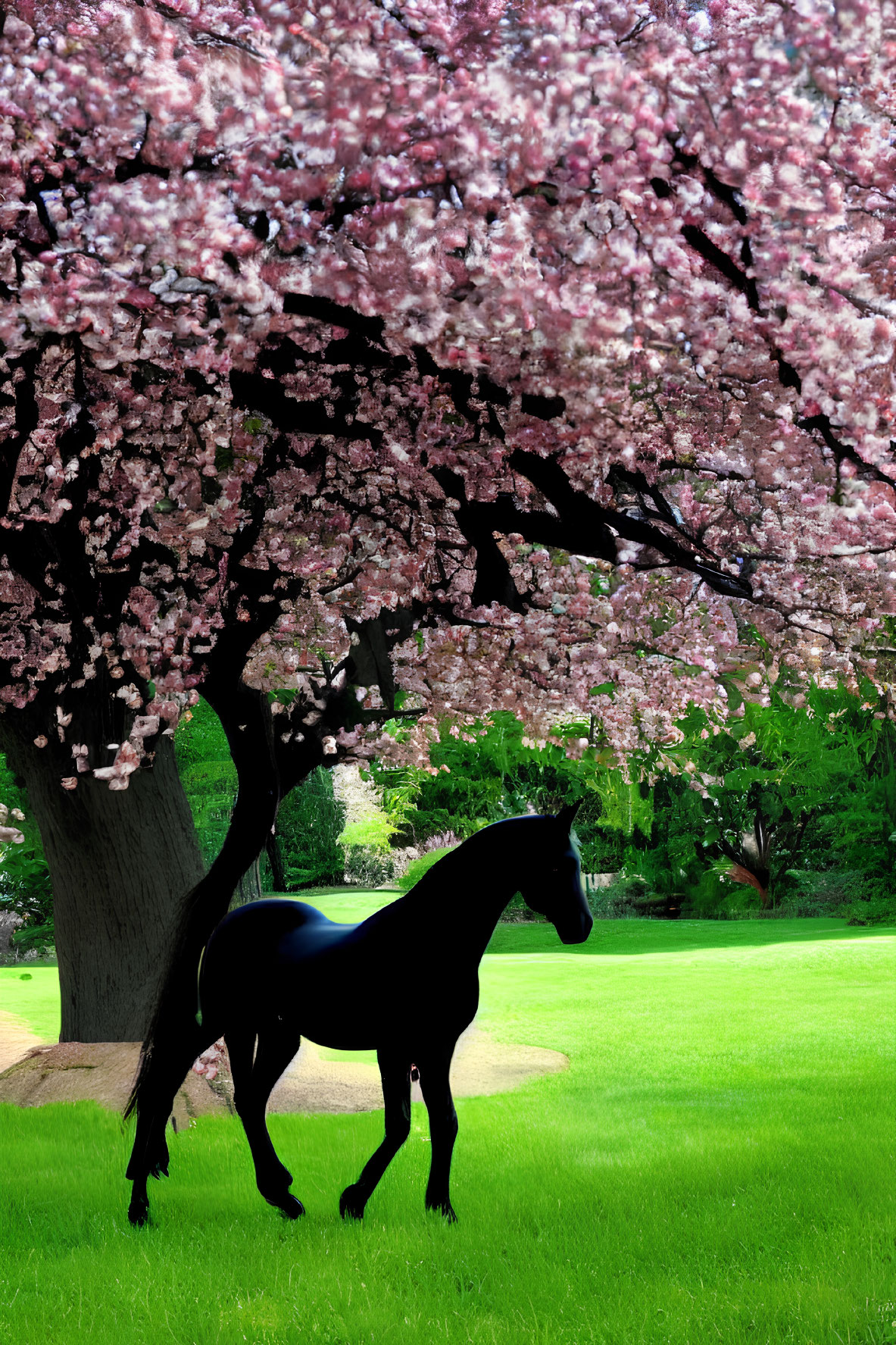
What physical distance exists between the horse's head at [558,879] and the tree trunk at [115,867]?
6.47 meters

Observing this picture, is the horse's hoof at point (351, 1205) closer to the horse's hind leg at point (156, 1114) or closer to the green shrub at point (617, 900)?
the horse's hind leg at point (156, 1114)

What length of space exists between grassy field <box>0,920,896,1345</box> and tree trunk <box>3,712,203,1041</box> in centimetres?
163

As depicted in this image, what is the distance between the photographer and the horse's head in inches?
251

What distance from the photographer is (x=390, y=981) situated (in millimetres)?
6605

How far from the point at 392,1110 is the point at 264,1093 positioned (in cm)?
94

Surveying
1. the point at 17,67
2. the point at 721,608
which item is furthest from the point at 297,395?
the point at 721,608

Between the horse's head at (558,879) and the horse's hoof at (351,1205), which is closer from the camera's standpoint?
the horse's head at (558,879)

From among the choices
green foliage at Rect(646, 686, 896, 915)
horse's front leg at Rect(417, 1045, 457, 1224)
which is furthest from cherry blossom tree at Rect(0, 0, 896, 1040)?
green foliage at Rect(646, 686, 896, 915)

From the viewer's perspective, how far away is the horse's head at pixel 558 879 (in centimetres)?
638

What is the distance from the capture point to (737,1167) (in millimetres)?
8492

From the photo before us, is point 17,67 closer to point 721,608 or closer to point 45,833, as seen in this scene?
point 721,608

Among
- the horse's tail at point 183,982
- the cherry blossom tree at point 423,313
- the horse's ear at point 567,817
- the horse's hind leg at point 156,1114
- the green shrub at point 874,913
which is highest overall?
the cherry blossom tree at point 423,313

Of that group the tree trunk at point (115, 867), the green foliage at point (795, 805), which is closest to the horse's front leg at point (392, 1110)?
the tree trunk at point (115, 867)

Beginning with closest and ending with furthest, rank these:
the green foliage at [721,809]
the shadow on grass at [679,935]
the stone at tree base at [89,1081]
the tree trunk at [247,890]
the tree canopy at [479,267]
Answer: the tree canopy at [479,267]
the stone at tree base at [89,1081]
the tree trunk at [247,890]
the shadow on grass at [679,935]
the green foliage at [721,809]
